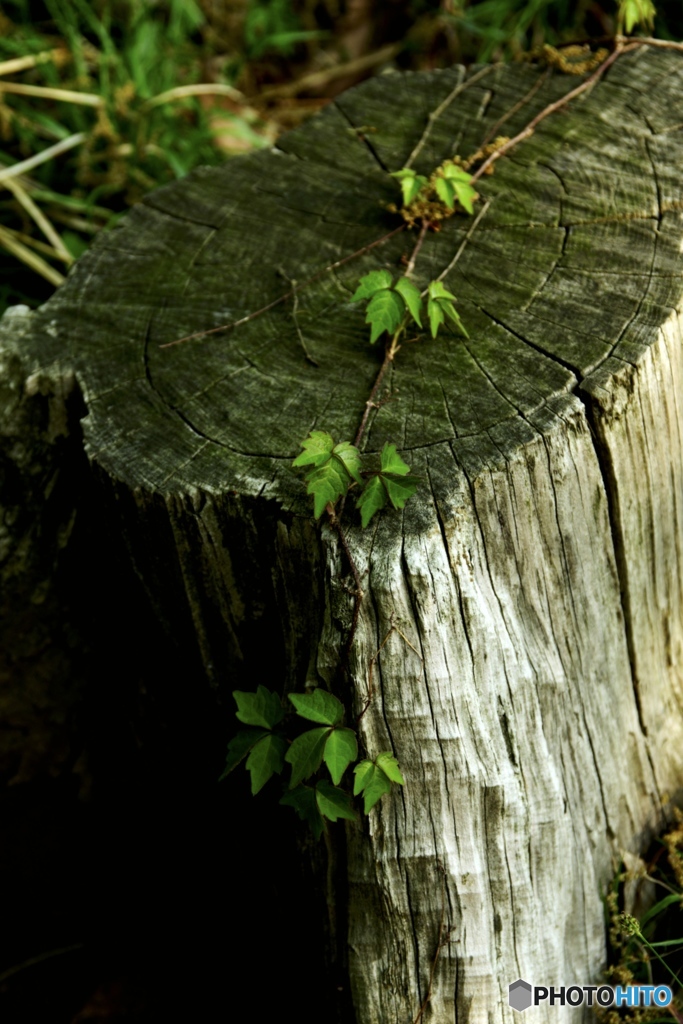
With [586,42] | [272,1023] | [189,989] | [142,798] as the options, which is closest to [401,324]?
[586,42]

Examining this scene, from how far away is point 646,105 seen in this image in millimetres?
2203

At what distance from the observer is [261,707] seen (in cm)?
163

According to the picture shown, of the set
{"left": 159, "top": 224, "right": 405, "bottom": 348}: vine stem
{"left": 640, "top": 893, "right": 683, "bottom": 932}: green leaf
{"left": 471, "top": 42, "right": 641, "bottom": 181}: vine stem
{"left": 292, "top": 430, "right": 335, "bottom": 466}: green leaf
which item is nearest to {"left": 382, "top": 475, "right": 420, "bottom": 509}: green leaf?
{"left": 292, "top": 430, "right": 335, "bottom": 466}: green leaf

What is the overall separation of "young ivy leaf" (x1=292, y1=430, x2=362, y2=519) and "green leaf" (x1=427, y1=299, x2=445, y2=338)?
36 centimetres

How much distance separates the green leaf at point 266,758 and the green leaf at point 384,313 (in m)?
0.79

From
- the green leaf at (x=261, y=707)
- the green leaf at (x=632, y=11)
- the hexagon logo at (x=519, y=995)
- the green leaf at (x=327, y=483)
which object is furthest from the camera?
the green leaf at (x=632, y=11)

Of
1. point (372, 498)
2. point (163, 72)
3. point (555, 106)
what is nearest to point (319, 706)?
point (372, 498)

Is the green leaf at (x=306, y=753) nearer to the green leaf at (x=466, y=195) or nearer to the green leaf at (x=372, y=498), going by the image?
the green leaf at (x=372, y=498)

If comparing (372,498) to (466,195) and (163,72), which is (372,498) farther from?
(163,72)

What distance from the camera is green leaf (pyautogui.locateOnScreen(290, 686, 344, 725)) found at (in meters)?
1.54

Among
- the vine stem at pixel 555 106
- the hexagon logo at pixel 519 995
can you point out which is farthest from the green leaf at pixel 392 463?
the hexagon logo at pixel 519 995

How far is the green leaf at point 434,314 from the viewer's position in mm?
1773

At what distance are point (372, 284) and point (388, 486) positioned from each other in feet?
1.61

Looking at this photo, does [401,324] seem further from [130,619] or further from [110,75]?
[110,75]
